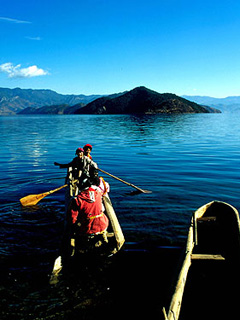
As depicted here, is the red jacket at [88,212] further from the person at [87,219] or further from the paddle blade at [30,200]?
the paddle blade at [30,200]

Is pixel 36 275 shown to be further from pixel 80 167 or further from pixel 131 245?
pixel 80 167

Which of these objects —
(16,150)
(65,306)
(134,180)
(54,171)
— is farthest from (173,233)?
(16,150)

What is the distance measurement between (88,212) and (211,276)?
12.4ft

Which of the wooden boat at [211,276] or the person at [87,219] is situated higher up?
the person at [87,219]

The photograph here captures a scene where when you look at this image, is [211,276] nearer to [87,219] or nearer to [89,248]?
[89,248]

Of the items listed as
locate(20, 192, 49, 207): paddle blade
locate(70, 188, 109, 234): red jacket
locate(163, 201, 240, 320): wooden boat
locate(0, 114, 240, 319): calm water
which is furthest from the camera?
locate(20, 192, 49, 207): paddle blade

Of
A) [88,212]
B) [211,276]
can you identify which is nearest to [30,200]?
[88,212]

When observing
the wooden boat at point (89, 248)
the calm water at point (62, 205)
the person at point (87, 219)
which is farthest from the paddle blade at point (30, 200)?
the person at point (87, 219)

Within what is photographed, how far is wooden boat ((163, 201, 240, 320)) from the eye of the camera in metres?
5.63

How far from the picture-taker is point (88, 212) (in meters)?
6.97

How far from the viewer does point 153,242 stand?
8.86 m

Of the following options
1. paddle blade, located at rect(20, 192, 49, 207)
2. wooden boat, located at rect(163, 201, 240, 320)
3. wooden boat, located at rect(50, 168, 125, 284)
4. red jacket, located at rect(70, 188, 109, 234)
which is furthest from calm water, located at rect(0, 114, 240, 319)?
red jacket, located at rect(70, 188, 109, 234)

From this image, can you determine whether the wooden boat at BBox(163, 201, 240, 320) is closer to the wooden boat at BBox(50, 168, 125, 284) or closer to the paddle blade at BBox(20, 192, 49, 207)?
the wooden boat at BBox(50, 168, 125, 284)

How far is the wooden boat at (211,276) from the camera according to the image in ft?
18.5
